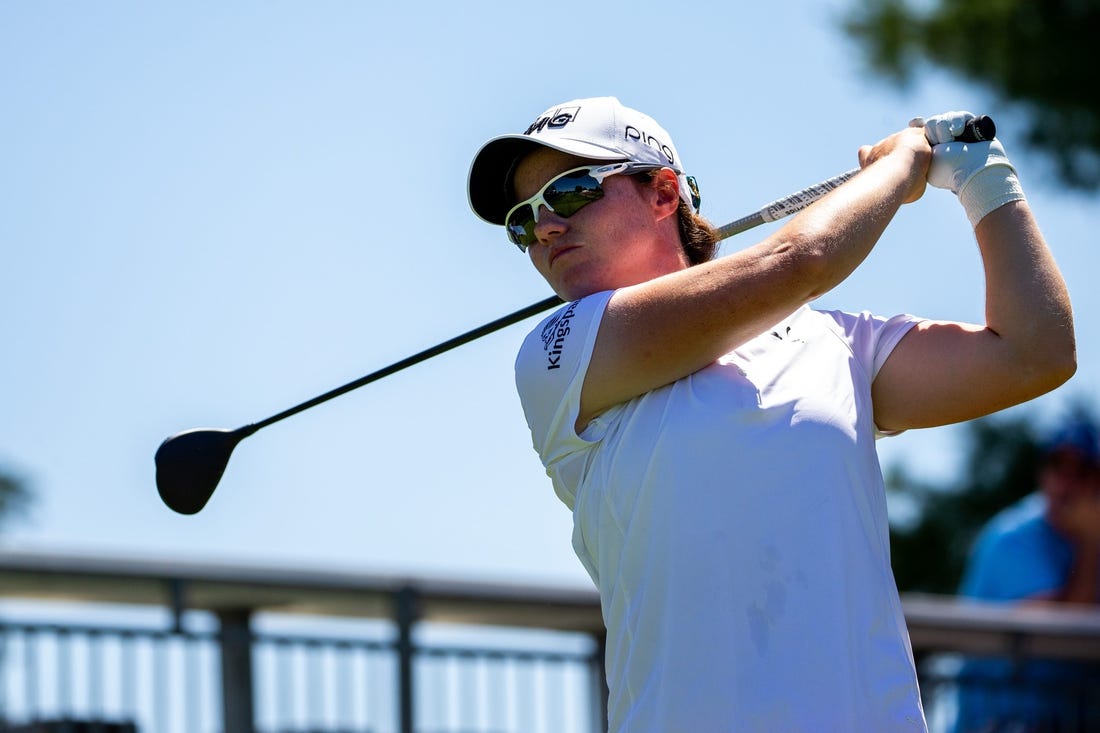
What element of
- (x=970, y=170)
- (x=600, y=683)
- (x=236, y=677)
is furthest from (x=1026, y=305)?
(x=600, y=683)

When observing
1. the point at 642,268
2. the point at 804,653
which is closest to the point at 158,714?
the point at 642,268

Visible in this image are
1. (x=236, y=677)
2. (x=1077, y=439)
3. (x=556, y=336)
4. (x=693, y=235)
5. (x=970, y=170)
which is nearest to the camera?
(x=556, y=336)

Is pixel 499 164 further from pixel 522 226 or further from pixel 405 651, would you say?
pixel 405 651

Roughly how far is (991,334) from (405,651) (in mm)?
3801

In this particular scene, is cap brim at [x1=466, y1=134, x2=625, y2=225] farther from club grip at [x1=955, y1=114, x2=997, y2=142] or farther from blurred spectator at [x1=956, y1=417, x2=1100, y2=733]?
blurred spectator at [x1=956, y1=417, x2=1100, y2=733]

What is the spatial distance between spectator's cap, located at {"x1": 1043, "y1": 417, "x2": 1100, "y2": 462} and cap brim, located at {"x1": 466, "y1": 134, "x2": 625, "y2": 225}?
5471 millimetres

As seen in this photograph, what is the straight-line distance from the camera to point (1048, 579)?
343 inches

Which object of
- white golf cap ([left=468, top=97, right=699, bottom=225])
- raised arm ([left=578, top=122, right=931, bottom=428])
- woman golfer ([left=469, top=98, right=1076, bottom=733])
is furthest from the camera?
white golf cap ([left=468, top=97, right=699, bottom=225])

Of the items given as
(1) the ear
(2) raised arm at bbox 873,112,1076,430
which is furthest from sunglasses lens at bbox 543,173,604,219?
(2) raised arm at bbox 873,112,1076,430

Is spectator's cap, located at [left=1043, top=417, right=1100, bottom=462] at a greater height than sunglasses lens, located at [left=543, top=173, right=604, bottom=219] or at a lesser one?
lesser

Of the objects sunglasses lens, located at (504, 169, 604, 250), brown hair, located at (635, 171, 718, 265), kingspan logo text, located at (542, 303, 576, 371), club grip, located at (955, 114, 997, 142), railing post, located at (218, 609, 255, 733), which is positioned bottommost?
railing post, located at (218, 609, 255, 733)

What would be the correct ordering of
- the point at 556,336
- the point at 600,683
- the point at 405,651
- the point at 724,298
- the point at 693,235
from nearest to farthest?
the point at 724,298 < the point at 556,336 < the point at 693,235 < the point at 405,651 < the point at 600,683

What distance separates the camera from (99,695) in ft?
20.2

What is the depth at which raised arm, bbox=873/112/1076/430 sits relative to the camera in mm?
3336
